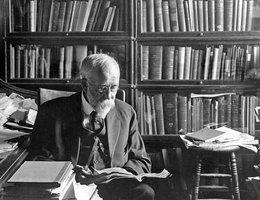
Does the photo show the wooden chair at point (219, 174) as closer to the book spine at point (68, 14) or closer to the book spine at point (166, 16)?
the book spine at point (166, 16)

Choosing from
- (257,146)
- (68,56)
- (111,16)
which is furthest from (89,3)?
(257,146)

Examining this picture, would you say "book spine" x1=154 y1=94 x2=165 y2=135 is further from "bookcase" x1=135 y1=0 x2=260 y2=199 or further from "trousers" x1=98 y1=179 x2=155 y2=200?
"trousers" x1=98 y1=179 x2=155 y2=200

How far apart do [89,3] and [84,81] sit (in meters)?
0.66

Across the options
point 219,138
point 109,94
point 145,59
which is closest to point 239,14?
point 145,59

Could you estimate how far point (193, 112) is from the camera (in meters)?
2.59

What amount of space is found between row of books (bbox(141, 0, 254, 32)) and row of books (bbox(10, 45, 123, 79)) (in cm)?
31

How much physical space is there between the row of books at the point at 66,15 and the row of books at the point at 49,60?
0.11 meters

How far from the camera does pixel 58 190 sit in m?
1.28

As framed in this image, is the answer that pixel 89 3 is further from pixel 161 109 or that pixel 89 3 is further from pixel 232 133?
pixel 232 133

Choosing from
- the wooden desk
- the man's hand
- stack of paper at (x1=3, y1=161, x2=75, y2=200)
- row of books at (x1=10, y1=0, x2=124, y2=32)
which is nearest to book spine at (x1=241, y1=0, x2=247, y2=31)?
row of books at (x1=10, y1=0, x2=124, y2=32)

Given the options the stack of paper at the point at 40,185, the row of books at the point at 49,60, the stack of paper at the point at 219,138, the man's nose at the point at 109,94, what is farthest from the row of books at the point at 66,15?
the stack of paper at the point at 40,185

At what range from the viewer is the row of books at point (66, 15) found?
8.38 ft

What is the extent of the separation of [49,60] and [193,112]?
0.87 m

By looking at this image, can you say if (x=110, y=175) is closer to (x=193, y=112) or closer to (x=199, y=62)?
(x=193, y=112)
